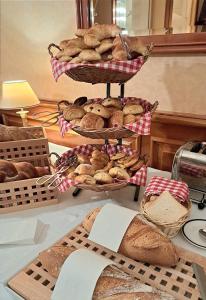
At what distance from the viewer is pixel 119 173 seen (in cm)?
A: 73

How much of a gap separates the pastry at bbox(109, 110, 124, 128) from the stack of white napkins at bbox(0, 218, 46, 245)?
34 cm

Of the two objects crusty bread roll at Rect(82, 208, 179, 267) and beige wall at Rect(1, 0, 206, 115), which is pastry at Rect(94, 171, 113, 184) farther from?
beige wall at Rect(1, 0, 206, 115)

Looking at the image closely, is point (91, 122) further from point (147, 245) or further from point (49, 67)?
point (49, 67)

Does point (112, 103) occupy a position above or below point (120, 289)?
above

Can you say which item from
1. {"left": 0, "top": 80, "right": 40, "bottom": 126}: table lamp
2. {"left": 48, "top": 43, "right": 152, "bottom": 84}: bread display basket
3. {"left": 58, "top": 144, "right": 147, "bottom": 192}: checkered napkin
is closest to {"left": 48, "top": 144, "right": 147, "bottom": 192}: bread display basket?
{"left": 58, "top": 144, "right": 147, "bottom": 192}: checkered napkin

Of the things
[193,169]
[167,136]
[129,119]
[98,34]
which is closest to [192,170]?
[193,169]

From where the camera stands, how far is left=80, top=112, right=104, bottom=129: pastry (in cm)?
71

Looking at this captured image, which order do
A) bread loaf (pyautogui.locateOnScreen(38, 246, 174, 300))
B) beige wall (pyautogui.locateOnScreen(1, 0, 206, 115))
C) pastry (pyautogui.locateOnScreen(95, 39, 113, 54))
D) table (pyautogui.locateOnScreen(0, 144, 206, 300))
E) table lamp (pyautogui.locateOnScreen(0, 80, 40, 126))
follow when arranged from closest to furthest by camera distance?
bread loaf (pyautogui.locateOnScreen(38, 246, 174, 300)), table (pyautogui.locateOnScreen(0, 144, 206, 300)), pastry (pyautogui.locateOnScreen(95, 39, 113, 54)), beige wall (pyautogui.locateOnScreen(1, 0, 206, 115)), table lamp (pyautogui.locateOnScreen(0, 80, 40, 126))

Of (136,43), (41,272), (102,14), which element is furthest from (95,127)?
(102,14)

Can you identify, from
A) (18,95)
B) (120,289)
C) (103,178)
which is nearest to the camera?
(120,289)

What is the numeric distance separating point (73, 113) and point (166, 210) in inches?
14.7

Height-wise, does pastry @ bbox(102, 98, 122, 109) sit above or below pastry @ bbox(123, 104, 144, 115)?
above

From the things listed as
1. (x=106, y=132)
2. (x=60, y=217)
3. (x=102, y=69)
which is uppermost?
(x=102, y=69)

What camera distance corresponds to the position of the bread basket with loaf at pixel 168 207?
593mm
